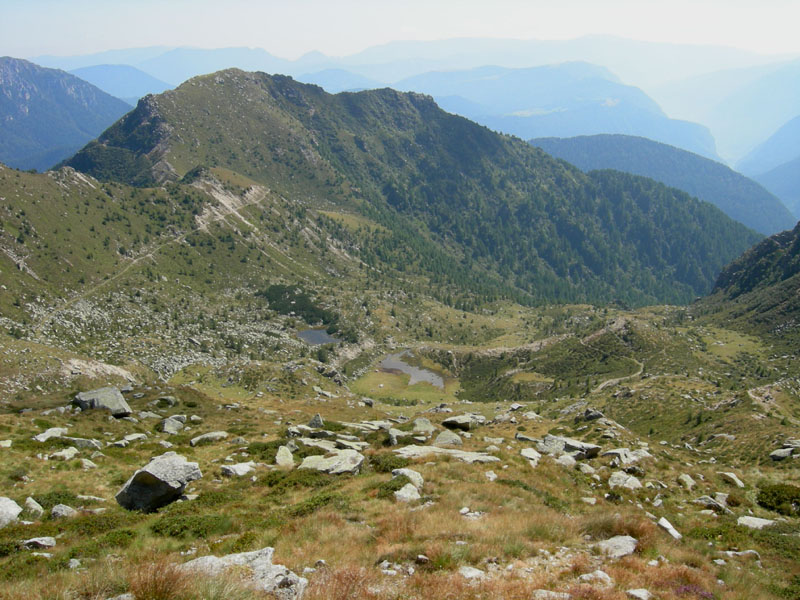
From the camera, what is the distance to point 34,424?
3484 centimetres

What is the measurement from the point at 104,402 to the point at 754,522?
4758 centimetres

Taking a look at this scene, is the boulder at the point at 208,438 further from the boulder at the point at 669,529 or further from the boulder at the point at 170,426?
the boulder at the point at 669,529

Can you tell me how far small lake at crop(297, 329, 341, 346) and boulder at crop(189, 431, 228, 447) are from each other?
10783 cm

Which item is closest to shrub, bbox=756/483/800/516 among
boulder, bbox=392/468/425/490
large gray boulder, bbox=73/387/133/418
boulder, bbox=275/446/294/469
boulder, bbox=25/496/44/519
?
boulder, bbox=392/468/425/490

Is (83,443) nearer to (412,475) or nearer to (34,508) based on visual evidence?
(34,508)

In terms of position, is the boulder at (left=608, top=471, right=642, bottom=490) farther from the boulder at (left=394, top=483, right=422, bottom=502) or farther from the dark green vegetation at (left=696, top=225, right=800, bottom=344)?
the dark green vegetation at (left=696, top=225, right=800, bottom=344)

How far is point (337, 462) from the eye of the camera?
2756 cm

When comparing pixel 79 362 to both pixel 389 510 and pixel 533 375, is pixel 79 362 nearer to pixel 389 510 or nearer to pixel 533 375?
pixel 389 510

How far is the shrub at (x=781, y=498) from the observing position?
26688 millimetres

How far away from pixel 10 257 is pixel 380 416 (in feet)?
352

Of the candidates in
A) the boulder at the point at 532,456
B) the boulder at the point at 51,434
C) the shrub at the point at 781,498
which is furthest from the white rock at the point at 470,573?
the boulder at the point at 51,434

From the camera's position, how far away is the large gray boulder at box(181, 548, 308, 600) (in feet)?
39.2

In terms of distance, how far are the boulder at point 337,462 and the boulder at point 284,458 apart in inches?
59.3

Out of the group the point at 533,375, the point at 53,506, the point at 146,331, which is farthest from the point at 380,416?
the point at 146,331
